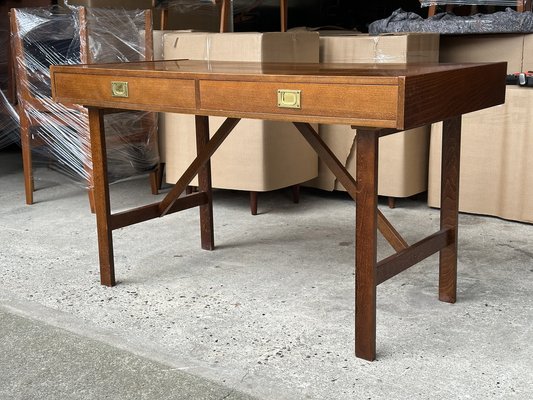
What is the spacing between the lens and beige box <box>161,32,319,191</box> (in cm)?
300

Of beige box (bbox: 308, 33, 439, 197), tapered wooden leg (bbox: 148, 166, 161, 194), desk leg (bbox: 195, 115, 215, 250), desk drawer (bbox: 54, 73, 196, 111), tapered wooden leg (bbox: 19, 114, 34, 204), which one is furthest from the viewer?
tapered wooden leg (bbox: 148, 166, 161, 194)

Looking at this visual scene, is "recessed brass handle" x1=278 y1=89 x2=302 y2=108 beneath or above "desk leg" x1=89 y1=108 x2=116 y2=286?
above

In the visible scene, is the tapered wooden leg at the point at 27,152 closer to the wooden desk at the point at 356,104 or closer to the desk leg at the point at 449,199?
the wooden desk at the point at 356,104

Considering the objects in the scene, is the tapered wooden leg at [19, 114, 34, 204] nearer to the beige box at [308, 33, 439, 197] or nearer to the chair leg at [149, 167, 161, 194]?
the chair leg at [149, 167, 161, 194]

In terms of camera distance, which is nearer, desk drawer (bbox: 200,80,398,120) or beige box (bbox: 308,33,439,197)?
desk drawer (bbox: 200,80,398,120)

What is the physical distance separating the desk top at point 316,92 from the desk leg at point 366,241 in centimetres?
11

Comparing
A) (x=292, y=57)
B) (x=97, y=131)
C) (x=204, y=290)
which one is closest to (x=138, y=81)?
(x=97, y=131)

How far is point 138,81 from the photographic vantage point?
2074 millimetres

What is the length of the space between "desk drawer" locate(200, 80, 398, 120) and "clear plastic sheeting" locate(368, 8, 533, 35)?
5.31ft

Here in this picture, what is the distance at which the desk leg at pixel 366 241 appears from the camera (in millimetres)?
1731

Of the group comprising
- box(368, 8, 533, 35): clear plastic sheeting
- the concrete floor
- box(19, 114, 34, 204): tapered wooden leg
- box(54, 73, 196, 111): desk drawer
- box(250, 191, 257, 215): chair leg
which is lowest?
the concrete floor

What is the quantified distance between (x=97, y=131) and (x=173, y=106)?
0.44 m

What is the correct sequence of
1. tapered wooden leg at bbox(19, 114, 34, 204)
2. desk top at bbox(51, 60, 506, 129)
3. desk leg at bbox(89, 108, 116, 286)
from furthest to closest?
tapered wooden leg at bbox(19, 114, 34, 204), desk leg at bbox(89, 108, 116, 286), desk top at bbox(51, 60, 506, 129)

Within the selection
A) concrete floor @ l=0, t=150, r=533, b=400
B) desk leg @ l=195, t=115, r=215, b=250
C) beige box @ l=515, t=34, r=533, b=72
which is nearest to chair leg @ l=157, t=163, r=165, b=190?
concrete floor @ l=0, t=150, r=533, b=400
